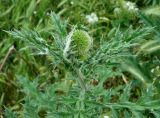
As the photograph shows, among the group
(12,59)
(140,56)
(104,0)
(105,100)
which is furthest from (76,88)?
(104,0)

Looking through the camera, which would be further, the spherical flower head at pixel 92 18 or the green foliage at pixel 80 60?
the spherical flower head at pixel 92 18

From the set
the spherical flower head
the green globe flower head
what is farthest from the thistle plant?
the spherical flower head

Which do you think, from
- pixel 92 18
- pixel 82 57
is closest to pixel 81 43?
pixel 82 57

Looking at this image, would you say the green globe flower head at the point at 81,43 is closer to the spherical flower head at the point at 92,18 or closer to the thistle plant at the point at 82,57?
the thistle plant at the point at 82,57

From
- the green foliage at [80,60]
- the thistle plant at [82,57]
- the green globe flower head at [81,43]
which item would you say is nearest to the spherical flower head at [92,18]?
the green foliage at [80,60]

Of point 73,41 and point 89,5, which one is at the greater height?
point 89,5

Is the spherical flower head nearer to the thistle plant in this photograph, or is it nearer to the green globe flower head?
the thistle plant

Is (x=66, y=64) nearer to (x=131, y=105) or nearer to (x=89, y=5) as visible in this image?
(x=131, y=105)

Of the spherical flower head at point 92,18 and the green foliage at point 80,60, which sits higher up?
the spherical flower head at point 92,18
